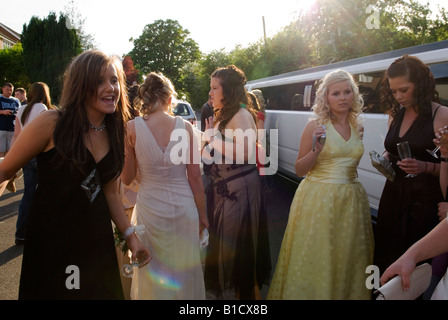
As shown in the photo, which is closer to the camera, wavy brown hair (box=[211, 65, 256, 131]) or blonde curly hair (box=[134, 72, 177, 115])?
blonde curly hair (box=[134, 72, 177, 115])

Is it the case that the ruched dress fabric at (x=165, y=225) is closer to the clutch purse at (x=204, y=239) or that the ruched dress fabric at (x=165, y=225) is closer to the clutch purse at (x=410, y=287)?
the clutch purse at (x=204, y=239)

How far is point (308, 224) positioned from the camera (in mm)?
2969

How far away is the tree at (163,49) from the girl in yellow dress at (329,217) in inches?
2310

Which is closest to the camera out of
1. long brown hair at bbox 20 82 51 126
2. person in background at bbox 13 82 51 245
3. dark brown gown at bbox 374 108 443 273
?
dark brown gown at bbox 374 108 443 273

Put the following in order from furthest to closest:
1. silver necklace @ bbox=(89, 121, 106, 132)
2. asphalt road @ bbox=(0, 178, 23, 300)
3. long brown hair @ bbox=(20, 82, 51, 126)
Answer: long brown hair @ bbox=(20, 82, 51, 126) < asphalt road @ bbox=(0, 178, 23, 300) < silver necklace @ bbox=(89, 121, 106, 132)

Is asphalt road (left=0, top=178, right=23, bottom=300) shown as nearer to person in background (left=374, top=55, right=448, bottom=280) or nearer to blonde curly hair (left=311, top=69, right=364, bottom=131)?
blonde curly hair (left=311, top=69, right=364, bottom=131)

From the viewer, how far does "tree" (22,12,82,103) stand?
103 feet

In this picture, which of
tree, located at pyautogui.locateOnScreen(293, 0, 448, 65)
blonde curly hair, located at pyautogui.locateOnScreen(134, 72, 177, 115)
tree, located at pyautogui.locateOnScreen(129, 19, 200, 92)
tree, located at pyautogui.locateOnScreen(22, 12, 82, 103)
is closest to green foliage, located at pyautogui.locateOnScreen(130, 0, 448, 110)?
tree, located at pyautogui.locateOnScreen(293, 0, 448, 65)

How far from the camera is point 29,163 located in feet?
16.9

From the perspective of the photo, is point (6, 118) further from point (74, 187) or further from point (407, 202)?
point (407, 202)

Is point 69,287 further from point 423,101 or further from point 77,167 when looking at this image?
point 423,101

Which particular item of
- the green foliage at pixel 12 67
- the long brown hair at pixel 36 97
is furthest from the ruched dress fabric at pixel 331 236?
the green foliage at pixel 12 67

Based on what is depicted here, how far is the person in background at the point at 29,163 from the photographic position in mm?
4918

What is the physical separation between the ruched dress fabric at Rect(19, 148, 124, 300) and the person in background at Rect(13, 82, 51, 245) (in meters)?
3.53
